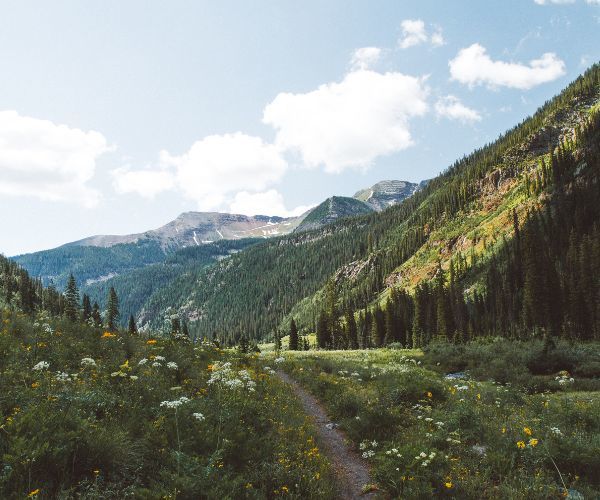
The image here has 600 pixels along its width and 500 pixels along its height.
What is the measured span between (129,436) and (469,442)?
30.1 ft

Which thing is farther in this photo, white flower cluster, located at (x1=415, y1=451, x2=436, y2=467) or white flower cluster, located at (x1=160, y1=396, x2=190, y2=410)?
white flower cluster, located at (x1=415, y1=451, x2=436, y2=467)

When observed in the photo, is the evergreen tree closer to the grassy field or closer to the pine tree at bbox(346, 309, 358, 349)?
the grassy field

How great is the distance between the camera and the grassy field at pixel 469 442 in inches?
300

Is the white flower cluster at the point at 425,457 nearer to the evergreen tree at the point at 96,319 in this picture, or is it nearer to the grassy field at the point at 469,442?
the grassy field at the point at 469,442

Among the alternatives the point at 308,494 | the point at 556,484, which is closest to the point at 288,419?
A: the point at 308,494

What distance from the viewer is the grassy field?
761 cm

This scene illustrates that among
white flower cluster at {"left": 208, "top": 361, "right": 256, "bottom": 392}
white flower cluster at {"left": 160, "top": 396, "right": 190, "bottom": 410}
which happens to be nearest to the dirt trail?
white flower cluster at {"left": 208, "top": 361, "right": 256, "bottom": 392}

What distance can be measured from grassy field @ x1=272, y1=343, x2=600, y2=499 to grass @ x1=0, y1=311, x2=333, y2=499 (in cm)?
194

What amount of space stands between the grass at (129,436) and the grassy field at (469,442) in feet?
6.37

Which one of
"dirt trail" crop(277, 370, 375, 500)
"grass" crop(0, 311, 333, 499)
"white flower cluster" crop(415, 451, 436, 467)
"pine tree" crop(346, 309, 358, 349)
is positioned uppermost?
"grass" crop(0, 311, 333, 499)

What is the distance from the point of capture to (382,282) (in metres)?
188

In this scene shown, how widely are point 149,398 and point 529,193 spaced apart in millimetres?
163692

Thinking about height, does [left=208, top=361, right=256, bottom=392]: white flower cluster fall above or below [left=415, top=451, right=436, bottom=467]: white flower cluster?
above

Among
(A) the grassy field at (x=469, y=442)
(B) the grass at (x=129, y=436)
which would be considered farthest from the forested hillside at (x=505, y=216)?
(B) the grass at (x=129, y=436)
